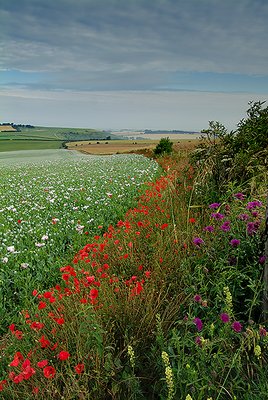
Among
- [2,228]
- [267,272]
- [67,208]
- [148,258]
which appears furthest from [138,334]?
[67,208]

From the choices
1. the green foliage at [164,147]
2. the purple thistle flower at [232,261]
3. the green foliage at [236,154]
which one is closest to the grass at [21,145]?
the green foliage at [164,147]

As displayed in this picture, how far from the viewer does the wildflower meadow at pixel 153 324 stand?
2205mm

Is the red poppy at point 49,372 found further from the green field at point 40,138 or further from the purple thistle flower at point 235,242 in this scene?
the green field at point 40,138

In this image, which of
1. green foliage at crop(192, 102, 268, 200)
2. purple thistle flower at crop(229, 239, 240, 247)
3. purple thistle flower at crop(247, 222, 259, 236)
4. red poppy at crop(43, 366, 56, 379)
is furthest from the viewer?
green foliage at crop(192, 102, 268, 200)

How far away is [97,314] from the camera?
2.76 metres

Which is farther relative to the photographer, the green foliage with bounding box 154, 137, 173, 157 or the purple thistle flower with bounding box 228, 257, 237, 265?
the green foliage with bounding box 154, 137, 173, 157

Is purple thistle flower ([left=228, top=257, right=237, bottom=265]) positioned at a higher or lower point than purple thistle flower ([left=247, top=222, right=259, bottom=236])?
lower

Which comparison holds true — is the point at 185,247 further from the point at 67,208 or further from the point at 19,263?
the point at 67,208

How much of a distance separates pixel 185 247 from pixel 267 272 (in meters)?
1.10

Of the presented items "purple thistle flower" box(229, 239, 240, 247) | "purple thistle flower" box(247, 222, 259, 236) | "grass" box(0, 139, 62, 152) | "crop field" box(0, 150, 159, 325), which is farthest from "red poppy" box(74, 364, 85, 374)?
"grass" box(0, 139, 62, 152)

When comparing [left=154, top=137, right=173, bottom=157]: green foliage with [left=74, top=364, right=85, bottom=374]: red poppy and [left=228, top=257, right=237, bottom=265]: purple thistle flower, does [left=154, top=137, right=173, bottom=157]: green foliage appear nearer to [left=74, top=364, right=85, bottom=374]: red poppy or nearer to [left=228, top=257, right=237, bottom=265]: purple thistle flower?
[left=228, top=257, right=237, bottom=265]: purple thistle flower

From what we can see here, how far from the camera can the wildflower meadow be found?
221 cm

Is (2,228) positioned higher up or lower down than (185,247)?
lower down

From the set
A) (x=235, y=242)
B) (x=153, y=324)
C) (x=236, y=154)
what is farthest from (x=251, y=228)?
(x=236, y=154)
